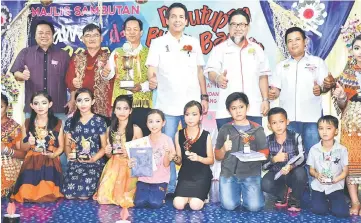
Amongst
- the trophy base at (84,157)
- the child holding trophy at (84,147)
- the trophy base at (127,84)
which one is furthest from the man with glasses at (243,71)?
the trophy base at (84,157)

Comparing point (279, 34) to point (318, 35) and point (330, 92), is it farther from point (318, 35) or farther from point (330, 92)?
point (330, 92)

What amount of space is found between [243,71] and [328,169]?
1214 millimetres

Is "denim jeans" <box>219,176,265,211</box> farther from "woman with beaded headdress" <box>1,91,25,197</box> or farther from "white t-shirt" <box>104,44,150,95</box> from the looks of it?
"woman with beaded headdress" <box>1,91,25,197</box>

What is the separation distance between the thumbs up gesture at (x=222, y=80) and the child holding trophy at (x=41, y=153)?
1632 millimetres

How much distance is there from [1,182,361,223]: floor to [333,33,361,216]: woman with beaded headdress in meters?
0.53

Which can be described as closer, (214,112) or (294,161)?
(294,161)

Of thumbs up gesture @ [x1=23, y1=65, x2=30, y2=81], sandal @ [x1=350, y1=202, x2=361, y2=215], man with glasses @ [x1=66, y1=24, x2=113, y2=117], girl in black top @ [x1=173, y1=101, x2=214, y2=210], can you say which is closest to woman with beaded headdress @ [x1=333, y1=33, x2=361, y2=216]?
sandal @ [x1=350, y1=202, x2=361, y2=215]

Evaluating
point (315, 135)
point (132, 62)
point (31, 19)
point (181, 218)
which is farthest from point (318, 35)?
point (31, 19)

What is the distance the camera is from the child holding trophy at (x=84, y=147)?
5.09 m

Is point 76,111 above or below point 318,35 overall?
below

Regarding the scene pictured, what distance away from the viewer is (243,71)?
16.7ft

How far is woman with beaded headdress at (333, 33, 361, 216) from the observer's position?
4.86 meters

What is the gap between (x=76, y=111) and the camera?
5.27 metres

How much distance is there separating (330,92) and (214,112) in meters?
1.16
